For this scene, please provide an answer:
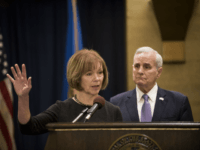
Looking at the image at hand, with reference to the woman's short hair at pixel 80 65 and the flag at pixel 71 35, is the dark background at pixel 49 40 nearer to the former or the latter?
the flag at pixel 71 35

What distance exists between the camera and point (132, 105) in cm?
204

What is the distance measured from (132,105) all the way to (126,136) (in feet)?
3.33

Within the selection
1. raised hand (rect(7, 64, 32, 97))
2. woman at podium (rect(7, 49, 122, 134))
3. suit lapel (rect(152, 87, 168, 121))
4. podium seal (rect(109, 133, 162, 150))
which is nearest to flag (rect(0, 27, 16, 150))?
woman at podium (rect(7, 49, 122, 134))

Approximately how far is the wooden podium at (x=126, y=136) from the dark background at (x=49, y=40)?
2242 mm

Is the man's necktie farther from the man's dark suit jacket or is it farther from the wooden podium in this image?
the wooden podium

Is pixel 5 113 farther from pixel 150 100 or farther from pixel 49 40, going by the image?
pixel 150 100

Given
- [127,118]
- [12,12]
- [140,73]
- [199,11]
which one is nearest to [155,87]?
[140,73]

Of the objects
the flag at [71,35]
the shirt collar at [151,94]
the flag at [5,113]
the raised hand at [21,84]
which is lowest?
the flag at [5,113]

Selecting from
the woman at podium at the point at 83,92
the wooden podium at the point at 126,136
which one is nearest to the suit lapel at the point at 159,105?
the woman at podium at the point at 83,92

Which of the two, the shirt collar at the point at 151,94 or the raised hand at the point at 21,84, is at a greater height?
the raised hand at the point at 21,84

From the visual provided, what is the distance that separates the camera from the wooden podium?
3.36ft

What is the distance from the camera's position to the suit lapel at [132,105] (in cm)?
199

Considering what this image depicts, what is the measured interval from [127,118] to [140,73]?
47 cm

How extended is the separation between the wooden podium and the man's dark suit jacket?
92 cm
